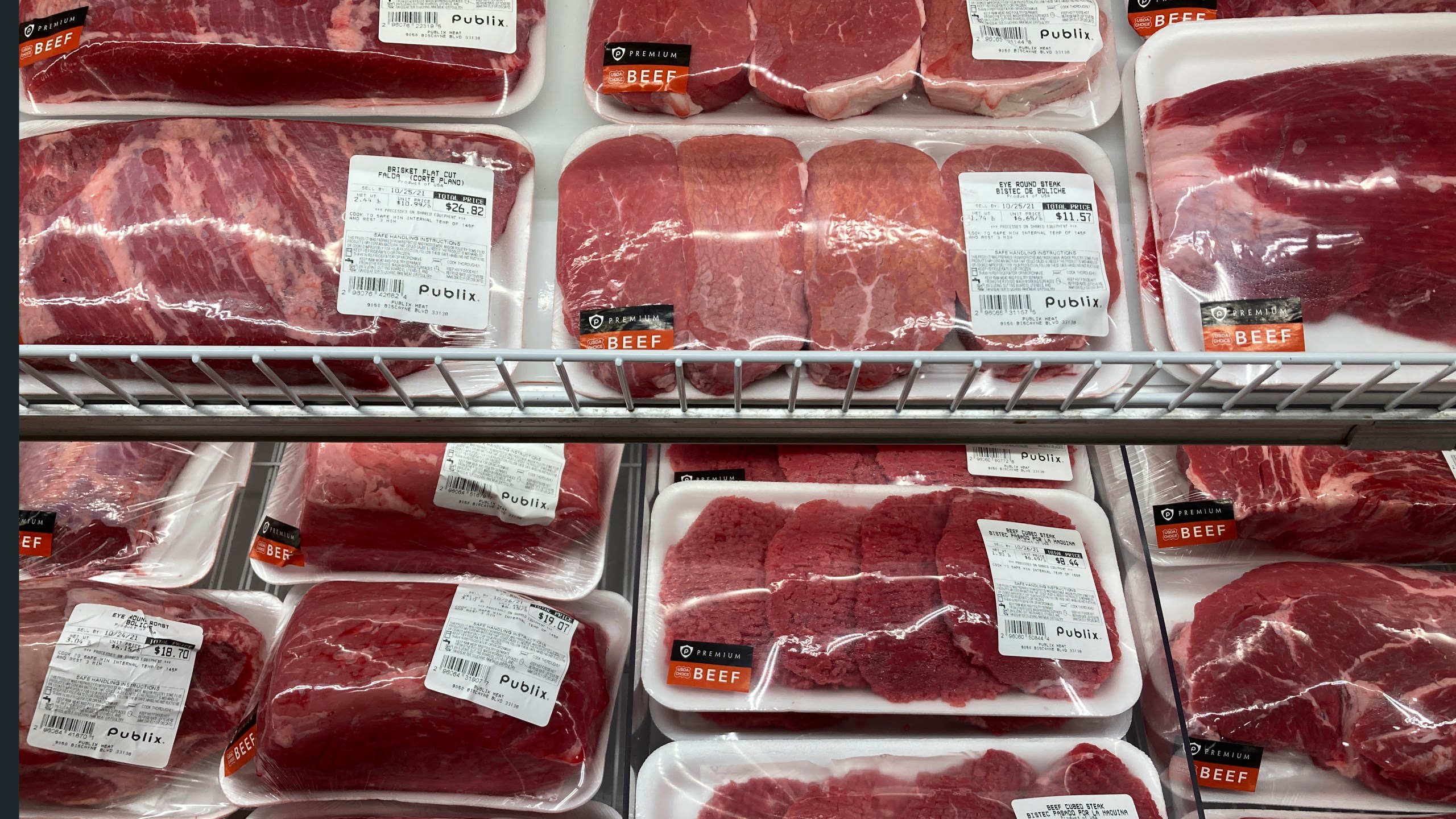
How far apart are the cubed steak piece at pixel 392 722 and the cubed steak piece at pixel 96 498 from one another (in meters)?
0.53

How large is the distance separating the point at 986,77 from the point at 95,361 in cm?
148

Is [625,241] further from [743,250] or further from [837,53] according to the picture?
[837,53]

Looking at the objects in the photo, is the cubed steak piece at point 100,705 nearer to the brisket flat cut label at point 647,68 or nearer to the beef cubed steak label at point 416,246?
the beef cubed steak label at point 416,246

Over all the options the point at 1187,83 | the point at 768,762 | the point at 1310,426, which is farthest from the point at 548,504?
the point at 1187,83

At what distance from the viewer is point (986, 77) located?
152 centimetres

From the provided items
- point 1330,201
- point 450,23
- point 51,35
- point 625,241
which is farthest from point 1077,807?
point 51,35

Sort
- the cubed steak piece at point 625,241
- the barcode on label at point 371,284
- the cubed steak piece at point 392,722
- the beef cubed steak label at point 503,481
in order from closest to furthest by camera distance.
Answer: the barcode on label at point 371,284 → the cubed steak piece at point 625,241 → the cubed steak piece at point 392,722 → the beef cubed steak label at point 503,481

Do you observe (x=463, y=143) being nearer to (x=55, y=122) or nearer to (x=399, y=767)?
(x=55, y=122)

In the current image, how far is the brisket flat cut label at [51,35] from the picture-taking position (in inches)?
59.4

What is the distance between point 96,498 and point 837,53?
1710mm

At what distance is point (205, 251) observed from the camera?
4.47 feet

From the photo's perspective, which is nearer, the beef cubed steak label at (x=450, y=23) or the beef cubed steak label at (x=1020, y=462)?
the beef cubed steak label at (x=450, y=23)

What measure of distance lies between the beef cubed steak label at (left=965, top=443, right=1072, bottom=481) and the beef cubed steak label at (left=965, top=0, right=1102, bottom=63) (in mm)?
725

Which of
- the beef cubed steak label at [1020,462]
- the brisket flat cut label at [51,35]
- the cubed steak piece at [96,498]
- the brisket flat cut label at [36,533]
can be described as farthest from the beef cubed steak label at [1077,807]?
the brisket flat cut label at [51,35]
